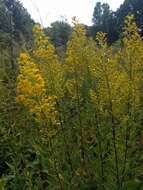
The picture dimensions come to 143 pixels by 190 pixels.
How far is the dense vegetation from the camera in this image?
17.2 ft

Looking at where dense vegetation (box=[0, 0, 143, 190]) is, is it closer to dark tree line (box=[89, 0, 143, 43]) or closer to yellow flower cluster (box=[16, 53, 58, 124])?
yellow flower cluster (box=[16, 53, 58, 124])

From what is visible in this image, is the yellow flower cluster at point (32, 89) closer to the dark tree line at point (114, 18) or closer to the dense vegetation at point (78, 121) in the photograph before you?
the dense vegetation at point (78, 121)

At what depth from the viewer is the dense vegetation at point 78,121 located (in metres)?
5.24

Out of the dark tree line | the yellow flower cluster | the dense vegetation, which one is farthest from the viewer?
A: the dark tree line

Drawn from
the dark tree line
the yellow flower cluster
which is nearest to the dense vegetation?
the yellow flower cluster

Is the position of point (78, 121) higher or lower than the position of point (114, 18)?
lower

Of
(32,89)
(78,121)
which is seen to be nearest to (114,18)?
(78,121)

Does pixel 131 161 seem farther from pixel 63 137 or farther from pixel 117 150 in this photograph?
pixel 63 137

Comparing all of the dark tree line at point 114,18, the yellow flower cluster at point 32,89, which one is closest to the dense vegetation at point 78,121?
the yellow flower cluster at point 32,89

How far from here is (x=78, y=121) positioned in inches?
254

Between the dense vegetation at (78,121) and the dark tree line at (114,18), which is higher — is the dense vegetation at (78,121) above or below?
below

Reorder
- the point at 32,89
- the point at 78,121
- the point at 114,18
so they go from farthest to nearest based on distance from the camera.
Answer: the point at 114,18 < the point at 78,121 < the point at 32,89

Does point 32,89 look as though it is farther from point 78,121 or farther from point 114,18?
point 114,18

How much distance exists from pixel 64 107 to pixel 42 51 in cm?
102
